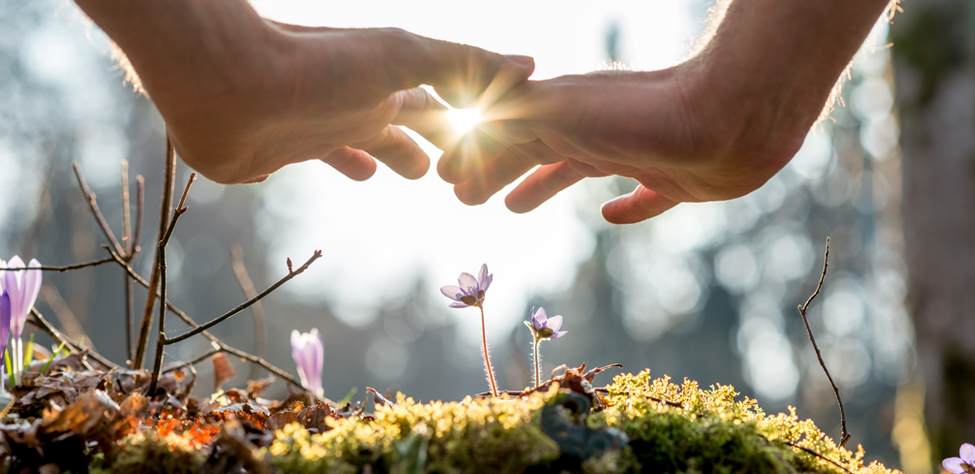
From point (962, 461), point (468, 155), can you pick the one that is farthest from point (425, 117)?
point (962, 461)

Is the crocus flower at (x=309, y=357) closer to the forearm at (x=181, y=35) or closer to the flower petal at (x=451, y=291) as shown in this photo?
the flower petal at (x=451, y=291)

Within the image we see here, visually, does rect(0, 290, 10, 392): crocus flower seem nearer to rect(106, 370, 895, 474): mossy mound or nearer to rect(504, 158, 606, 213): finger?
rect(106, 370, 895, 474): mossy mound

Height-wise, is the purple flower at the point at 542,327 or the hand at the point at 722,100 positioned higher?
the hand at the point at 722,100

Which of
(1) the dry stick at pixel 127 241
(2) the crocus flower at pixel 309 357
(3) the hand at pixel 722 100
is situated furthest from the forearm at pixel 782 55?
(1) the dry stick at pixel 127 241

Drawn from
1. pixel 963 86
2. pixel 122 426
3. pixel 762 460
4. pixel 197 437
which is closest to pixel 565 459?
pixel 762 460

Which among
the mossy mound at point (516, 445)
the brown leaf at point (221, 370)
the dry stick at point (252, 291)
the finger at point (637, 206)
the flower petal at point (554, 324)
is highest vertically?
the finger at point (637, 206)

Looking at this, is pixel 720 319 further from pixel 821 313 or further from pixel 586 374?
pixel 586 374
